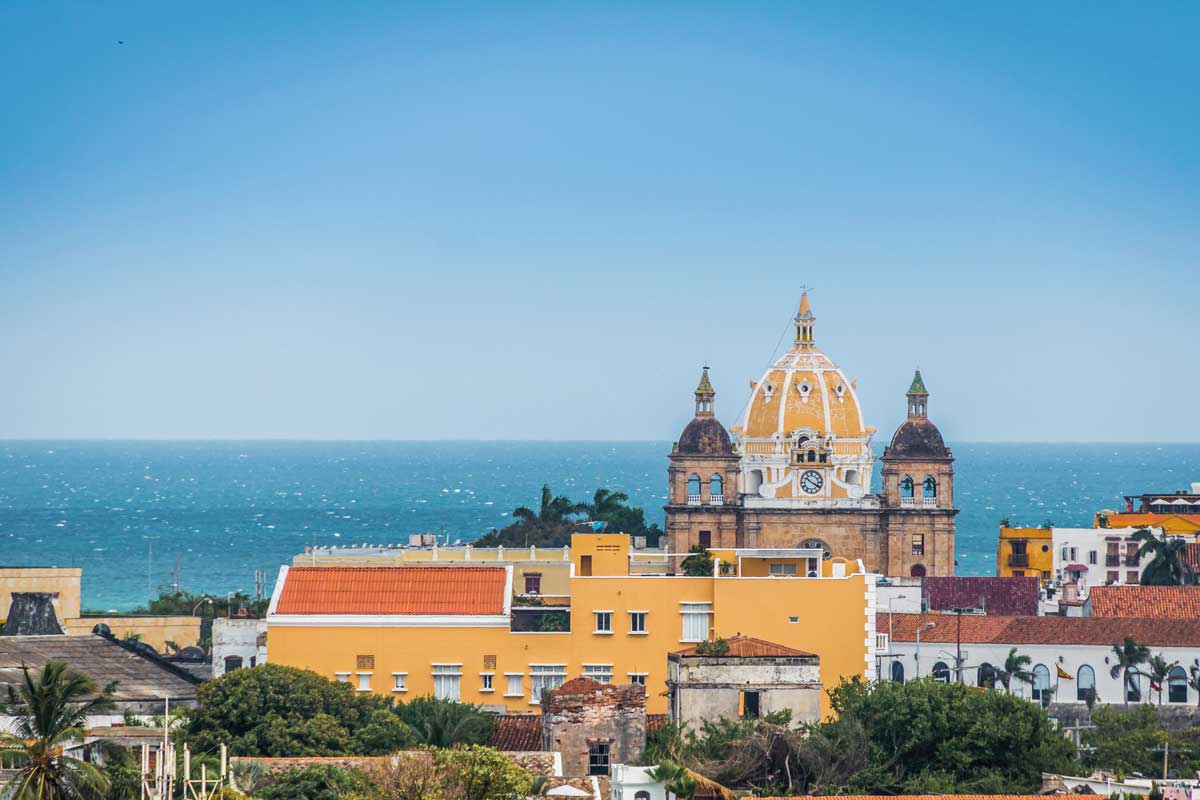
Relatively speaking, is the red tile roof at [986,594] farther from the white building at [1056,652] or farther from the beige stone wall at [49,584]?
the beige stone wall at [49,584]

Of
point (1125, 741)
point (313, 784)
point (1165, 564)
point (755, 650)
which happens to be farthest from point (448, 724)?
point (1165, 564)

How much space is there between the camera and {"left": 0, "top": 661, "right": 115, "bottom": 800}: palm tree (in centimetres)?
4153

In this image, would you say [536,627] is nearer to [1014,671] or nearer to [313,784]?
[1014,671]

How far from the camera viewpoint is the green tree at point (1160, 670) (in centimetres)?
7962

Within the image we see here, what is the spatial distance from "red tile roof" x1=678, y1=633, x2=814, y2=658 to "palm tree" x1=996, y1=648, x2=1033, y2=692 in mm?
17487

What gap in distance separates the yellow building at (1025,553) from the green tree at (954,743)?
59414mm

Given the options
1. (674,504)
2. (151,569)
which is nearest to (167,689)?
(674,504)

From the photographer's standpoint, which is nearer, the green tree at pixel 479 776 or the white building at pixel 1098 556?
the green tree at pixel 479 776

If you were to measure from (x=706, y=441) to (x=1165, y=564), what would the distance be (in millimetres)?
22517

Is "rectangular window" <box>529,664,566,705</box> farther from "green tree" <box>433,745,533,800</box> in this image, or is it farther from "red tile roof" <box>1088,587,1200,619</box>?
"red tile roof" <box>1088,587,1200,619</box>

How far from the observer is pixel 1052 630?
83.0 m

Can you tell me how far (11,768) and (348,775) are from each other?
8.03 meters

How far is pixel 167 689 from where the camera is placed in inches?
2547

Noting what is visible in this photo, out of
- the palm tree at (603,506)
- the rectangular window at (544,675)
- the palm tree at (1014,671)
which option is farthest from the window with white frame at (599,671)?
the palm tree at (603,506)
